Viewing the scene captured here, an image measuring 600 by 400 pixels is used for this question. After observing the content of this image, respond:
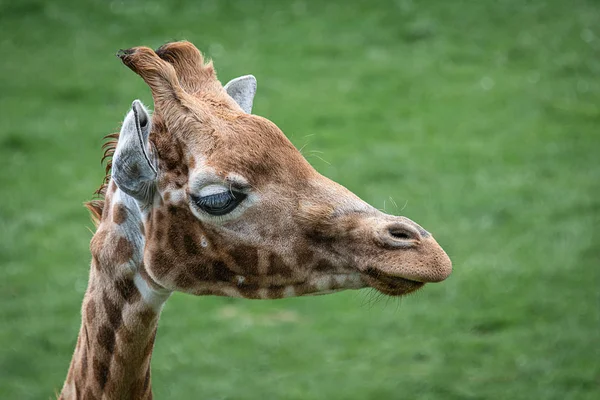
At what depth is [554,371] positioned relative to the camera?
9.28 meters

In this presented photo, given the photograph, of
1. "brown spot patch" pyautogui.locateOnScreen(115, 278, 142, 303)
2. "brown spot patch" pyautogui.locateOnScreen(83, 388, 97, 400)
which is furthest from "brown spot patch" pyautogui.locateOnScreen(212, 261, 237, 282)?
"brown spot patch" pyautogui.locateOnScreen(83, 388, 97, 400)

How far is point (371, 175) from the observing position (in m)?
12.7

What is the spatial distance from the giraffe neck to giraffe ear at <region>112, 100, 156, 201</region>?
Answer: 0.73ft

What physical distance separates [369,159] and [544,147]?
7.92ft

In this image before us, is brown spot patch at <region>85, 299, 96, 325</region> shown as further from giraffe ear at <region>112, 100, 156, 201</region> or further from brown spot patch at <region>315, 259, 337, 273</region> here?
brown spot patch at <region>315, 259, 337, 273</region>

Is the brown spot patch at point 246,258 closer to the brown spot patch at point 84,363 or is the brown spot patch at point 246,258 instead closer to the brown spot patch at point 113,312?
the brown spot patch at point 113,312

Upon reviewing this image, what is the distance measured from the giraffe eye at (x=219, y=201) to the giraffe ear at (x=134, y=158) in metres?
0.24

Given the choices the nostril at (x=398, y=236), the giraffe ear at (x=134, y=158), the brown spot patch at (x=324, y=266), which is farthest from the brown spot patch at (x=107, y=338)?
the nostril at (x=398, y=236)

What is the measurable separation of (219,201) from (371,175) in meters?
8.46

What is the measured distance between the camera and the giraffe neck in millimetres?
4605

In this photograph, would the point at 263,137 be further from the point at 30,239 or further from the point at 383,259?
the point at 30,239

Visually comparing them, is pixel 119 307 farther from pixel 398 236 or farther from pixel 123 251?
pixel 398 236

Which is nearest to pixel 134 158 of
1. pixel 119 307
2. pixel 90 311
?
pixel 119 307

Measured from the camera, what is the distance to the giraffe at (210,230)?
14.1 feet
